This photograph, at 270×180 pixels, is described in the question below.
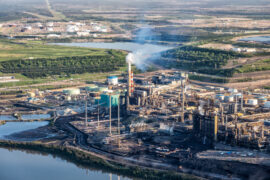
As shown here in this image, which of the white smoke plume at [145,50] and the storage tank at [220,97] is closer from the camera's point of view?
the storage tank at [220,97]

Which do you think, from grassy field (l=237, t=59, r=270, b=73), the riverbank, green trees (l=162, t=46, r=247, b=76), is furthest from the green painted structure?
grassy field (l=237, t=59, r=270, b=73)

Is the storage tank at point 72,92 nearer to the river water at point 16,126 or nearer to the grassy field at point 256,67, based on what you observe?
the river water at point 16,126

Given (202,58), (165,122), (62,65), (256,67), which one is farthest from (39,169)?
(202,58)

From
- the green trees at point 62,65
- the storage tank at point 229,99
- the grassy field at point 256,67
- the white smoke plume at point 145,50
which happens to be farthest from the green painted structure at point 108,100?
the green trees at point 62,65

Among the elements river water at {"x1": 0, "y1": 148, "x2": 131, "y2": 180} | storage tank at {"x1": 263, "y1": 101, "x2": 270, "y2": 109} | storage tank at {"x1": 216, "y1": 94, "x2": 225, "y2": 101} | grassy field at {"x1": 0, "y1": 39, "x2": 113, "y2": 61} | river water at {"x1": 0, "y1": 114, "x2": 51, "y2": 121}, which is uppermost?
grassy field at {"x1": 0, "y1": 39, "x2": 113, "y2": 61}

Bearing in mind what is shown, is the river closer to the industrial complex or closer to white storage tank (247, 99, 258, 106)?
the industrial complex

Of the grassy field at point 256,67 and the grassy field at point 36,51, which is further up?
the grassy field at point 36,51

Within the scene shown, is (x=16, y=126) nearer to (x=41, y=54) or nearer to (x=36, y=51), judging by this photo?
(x=41, y=54)
